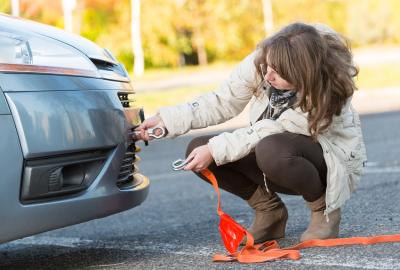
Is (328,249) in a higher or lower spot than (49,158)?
lower

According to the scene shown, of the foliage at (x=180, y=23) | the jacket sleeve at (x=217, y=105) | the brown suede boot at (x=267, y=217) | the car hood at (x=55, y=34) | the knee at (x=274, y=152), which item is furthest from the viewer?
the foliage at (x=180, y=23)

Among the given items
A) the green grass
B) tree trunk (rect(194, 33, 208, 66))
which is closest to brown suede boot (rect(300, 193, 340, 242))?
the green grass

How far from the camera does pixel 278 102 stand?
12.1ft

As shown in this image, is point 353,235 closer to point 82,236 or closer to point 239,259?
point 239,259

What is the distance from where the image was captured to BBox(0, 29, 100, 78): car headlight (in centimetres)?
324

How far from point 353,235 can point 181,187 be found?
323 cm

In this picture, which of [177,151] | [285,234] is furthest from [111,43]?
[285,234]

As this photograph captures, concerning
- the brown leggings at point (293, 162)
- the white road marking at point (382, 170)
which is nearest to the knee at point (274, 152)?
the brown leggings at point (293, 162)

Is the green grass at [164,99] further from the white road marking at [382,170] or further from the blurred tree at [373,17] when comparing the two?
the blurred tree at [373,17]

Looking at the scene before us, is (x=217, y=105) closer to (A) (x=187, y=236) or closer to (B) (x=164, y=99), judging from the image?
(A) (x=187, y=236)

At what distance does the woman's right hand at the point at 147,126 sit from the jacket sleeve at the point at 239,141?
319mm

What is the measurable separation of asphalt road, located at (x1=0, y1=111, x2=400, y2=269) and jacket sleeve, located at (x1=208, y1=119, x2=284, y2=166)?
0.48 metres

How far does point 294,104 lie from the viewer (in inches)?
142

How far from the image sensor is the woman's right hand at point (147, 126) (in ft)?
12.5
